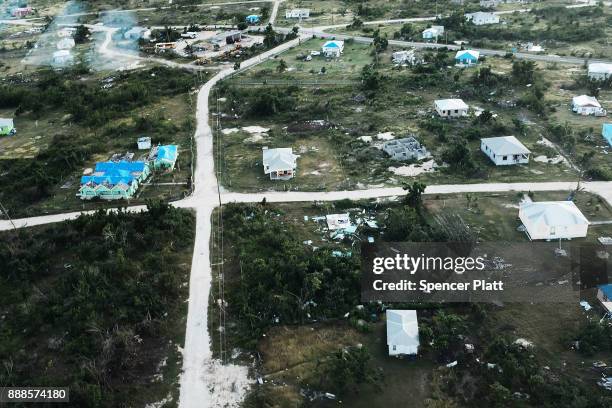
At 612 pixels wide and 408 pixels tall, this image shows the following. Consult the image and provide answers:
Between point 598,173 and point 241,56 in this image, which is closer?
point 598,173

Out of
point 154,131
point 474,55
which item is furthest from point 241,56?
point 474,55

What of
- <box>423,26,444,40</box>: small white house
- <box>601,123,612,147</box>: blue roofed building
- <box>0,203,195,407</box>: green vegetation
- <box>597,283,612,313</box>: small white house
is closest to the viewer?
<box>0,203,195,407</box>: green vegetation

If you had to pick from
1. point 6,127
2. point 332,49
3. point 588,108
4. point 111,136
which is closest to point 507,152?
point 588,108

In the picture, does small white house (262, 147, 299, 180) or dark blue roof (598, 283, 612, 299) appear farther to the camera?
small white house (262, 147, 299, 180)

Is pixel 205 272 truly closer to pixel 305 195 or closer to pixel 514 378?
pixel 305 195

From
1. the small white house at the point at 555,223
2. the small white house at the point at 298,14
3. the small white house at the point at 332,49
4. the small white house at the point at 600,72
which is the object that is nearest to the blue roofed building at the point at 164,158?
the small white house at the point at 555,223

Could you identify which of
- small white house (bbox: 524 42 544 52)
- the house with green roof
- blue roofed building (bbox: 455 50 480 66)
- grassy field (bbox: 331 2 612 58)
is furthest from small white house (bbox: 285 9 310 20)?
the house with green roof

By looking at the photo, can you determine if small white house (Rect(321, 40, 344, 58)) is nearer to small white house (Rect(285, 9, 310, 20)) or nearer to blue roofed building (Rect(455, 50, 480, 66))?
blue roofed building (Rect(455, 50, 480, 66))
